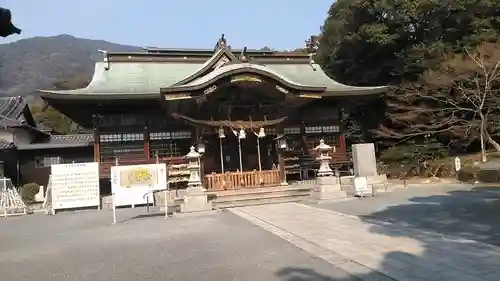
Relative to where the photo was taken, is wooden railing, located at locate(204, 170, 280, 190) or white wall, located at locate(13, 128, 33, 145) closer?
wooden railing, located at locate(204, 170, 280, 190)

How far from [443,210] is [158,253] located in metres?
7.46

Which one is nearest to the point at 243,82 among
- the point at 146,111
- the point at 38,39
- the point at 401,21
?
the point at 146,111

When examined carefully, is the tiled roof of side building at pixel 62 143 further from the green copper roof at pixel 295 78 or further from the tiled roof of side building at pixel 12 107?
the green copper roof at pixel 295 78

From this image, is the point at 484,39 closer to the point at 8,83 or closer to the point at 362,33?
the point at 362,33

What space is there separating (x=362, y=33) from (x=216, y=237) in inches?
918

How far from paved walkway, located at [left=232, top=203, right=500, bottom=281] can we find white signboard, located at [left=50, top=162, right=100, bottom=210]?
9079 mm

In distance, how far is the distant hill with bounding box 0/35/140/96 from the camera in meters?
90.6

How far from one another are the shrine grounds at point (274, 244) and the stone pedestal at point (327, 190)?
1.68 meters

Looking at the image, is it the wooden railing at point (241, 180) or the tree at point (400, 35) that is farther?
the tree at point (400, 35)

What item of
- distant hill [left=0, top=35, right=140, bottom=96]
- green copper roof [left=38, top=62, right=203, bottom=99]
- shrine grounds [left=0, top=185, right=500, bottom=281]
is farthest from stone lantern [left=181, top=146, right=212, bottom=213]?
distant hill [left=0, top=35, right=140, bottom=96]

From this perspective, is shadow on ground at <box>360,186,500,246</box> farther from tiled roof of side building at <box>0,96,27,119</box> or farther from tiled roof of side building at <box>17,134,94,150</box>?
tiled roof of side building at <box>0,96,27,119</box>

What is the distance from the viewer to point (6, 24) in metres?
3.68

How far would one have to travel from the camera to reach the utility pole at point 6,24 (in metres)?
3.64

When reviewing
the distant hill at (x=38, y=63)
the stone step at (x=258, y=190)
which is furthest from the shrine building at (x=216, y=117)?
the distant hill at (x=38, y=63)
